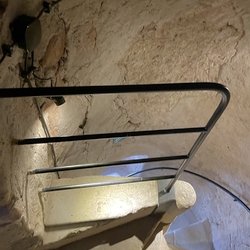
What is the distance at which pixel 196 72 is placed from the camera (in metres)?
1.85

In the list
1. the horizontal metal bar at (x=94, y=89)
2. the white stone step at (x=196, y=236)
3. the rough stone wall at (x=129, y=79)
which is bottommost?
the white stone step at (x=196, y=236)

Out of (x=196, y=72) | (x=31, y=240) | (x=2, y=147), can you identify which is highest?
A: (x=196, y=72)

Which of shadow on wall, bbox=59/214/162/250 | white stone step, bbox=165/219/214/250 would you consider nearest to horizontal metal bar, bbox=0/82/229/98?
shadow on wall, bbox=59/214/162/250

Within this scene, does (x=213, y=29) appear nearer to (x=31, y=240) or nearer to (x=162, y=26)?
(x=162, y=26)

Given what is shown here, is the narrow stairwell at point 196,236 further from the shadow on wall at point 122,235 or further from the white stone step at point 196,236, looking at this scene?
the shadow on wall at point 122,235

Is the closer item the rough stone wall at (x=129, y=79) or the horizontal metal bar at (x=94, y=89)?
the horizontal metal bar at (x=94, y=89)

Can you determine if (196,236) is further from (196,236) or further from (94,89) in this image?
(94,89)

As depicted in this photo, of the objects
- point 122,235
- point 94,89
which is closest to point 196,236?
point 122,235

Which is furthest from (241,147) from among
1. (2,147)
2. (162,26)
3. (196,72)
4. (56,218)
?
(2,147)

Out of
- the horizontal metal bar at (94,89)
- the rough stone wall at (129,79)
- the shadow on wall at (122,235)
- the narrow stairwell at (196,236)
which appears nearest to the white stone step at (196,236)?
the narrow stairwell at (196,236)

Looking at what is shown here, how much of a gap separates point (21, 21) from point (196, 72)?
1327mm

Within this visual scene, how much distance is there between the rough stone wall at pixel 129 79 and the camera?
3.01 ft

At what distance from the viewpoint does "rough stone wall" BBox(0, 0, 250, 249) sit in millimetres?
918

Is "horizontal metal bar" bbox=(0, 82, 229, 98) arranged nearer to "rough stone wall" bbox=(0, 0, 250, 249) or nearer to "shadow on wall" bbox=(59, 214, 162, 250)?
"rough stone wall" bbox=(0, 0, 250, 249)
